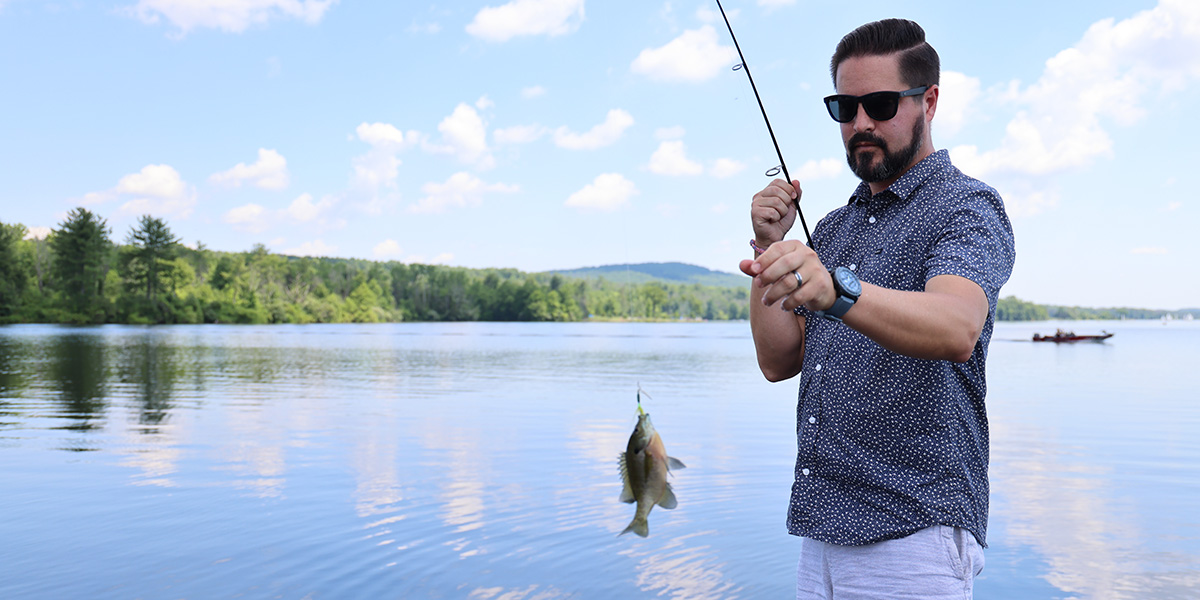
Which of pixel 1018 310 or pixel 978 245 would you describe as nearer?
pixel 978 245

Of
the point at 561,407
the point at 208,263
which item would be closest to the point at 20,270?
the point at 208,263

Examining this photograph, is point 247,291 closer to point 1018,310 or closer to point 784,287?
point 784,287

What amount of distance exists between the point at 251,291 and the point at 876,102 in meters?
120

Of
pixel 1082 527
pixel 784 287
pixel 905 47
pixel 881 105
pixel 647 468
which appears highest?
pixel 905 47

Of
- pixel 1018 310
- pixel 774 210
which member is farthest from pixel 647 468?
pixel 1018 310

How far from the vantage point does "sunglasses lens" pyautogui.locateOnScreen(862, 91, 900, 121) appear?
2223 millimetres

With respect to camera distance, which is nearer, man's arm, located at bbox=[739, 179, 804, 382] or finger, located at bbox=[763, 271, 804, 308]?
finger, located at bbox=[763, 271, 804, 308]

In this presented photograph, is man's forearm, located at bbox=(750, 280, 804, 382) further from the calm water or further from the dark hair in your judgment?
the calm water

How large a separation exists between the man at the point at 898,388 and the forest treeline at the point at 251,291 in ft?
175

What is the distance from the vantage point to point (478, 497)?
34.7 ft

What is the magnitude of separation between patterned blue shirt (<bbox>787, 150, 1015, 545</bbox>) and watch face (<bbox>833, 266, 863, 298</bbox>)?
0.94ft

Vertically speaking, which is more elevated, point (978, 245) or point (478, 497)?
point (978, 245)

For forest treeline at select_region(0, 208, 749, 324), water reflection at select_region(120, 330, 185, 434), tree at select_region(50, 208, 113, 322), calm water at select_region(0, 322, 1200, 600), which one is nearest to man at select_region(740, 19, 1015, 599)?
calm water at select_region(0, 322, 1200, 600)

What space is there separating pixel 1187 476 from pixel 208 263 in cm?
12939
